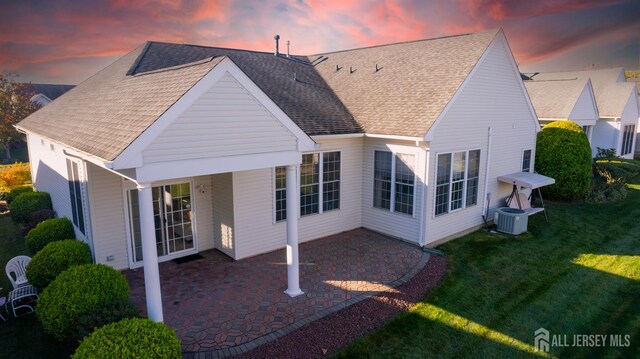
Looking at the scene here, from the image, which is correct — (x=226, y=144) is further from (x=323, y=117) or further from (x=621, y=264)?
(x=621, y=264)

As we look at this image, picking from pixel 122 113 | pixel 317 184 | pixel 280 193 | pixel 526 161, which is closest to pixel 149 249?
pixel 122 113

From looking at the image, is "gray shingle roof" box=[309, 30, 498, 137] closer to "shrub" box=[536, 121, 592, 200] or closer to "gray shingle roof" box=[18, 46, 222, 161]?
"gray shingle roof" box=[18, 46, 222, 161]

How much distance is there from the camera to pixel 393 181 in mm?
13242

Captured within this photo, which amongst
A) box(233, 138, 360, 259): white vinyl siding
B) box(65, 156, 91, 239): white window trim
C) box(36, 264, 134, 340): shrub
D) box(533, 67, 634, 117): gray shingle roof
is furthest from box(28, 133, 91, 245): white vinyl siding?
box(533, 67, 634, 117): gray shingle roof

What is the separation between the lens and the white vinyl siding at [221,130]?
6.89 meters

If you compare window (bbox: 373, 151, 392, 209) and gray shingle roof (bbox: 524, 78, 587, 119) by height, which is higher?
gray shingle roof (bbox: 524, 78, 587, 119)

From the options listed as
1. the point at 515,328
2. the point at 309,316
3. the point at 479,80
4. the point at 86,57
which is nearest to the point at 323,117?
the point at 479,80

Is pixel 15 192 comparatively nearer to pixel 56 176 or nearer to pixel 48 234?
pixel 56 176

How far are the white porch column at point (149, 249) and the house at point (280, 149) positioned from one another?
0.02m

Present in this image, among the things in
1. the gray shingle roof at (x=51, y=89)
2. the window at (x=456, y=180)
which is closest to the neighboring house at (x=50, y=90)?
the gray shingle roof at (x=51, y=89)

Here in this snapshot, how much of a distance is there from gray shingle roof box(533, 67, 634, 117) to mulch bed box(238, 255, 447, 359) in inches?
1197

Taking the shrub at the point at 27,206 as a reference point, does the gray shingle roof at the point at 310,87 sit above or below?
above

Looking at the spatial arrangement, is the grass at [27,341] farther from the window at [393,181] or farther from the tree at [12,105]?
the tree at [12,105]

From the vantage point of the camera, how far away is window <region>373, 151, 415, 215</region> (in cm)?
1280
